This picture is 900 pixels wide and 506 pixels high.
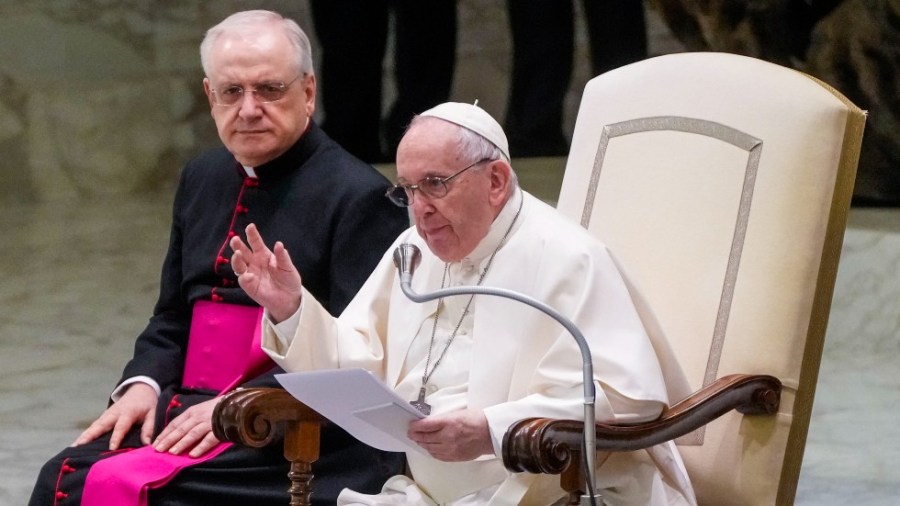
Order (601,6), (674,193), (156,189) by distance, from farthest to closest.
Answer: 1. (156,189)
2. (601,6)
3. (674,193)

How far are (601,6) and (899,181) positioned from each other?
2.21m

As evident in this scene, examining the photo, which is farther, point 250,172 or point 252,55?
point 250,172

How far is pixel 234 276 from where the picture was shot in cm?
362

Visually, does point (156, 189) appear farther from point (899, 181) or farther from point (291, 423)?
point (291, 423)

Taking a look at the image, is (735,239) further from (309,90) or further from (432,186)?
(309,90)

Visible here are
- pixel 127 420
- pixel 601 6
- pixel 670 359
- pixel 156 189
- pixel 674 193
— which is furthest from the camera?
pixel 156 189

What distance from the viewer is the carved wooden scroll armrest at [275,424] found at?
9.54ft

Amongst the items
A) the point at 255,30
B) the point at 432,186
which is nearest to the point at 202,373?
the point at 255,30

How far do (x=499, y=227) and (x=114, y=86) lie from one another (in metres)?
7.13

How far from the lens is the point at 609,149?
344cm

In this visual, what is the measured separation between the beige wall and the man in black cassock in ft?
17.8

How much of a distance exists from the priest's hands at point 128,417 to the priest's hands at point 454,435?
1077 millimetres

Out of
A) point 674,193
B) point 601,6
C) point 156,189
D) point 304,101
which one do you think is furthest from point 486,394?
point 156,189

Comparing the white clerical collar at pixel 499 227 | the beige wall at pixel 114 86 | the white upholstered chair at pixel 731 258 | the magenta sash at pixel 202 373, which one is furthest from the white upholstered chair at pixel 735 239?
the beige wall at pixel 114 86
